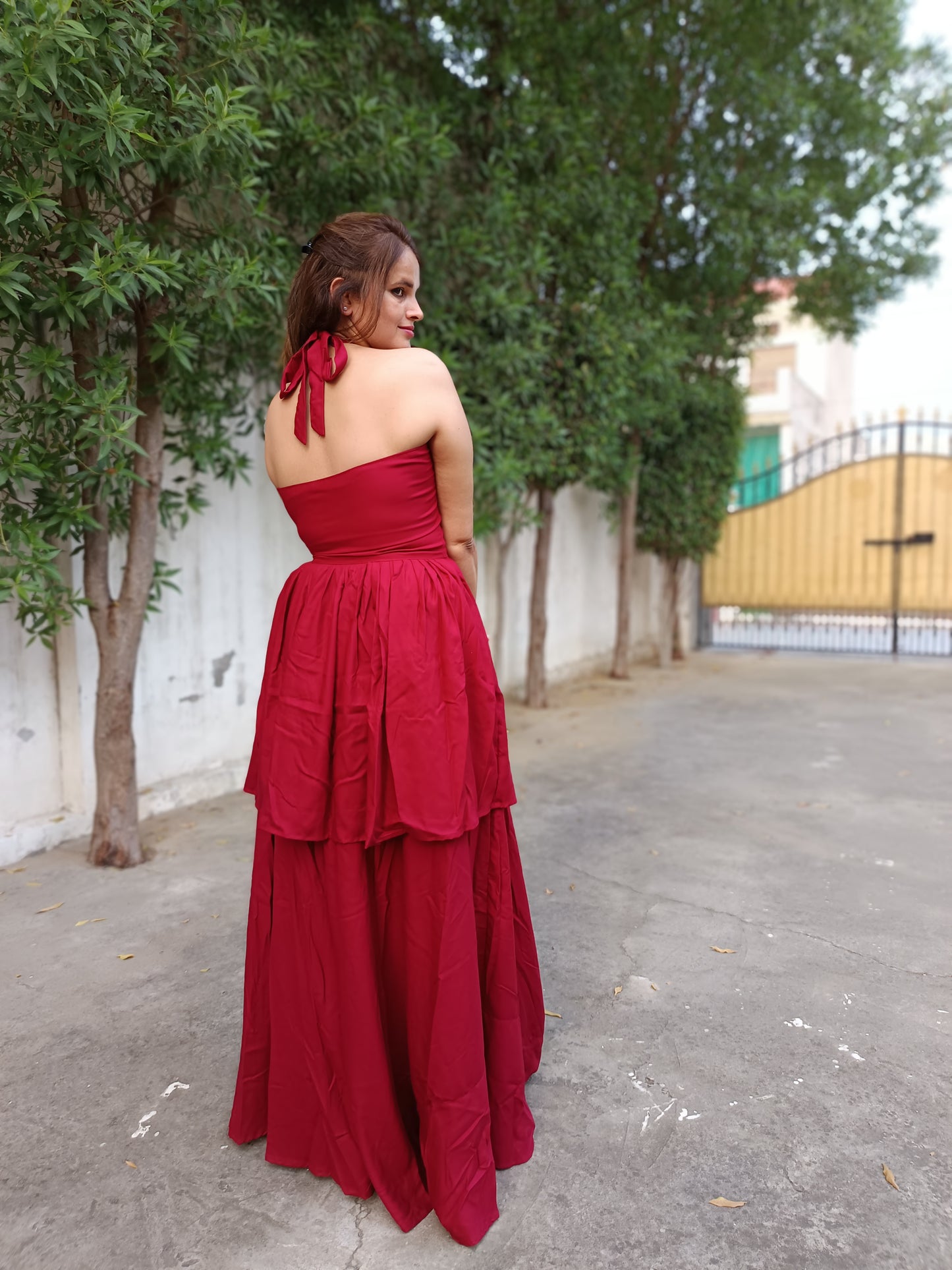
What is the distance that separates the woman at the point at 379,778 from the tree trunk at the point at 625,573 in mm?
6676

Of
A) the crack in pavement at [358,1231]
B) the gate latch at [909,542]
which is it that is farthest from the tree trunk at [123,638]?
the gate latch at [909,542]

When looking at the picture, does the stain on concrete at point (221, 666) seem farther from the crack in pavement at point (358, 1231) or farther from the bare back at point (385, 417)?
the crack in pavement at point (358, 1231)

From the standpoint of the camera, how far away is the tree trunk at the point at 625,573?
8352 mm

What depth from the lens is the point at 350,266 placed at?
170cm

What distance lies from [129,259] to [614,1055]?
8.89 ft

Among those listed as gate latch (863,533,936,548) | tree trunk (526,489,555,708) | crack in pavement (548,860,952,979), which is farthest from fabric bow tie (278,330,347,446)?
gate latch (863,533,936,548)

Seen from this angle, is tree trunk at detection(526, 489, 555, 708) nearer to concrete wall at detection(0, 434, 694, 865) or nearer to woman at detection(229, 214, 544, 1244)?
concrete wall at detection(0, 434, 694, 865)

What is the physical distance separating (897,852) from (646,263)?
5.52 m

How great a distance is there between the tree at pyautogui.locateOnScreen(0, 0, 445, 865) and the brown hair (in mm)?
1099

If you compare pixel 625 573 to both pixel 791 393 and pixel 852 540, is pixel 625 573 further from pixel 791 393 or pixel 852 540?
pixel 791 393

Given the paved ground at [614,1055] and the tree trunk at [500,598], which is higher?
the tree trunk at [500,598]

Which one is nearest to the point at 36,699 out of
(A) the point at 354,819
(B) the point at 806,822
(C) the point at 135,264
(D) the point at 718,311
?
(C) the point at 135,264

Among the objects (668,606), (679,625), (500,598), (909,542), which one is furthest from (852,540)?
(500,598)

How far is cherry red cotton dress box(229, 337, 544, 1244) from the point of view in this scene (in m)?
1.69
